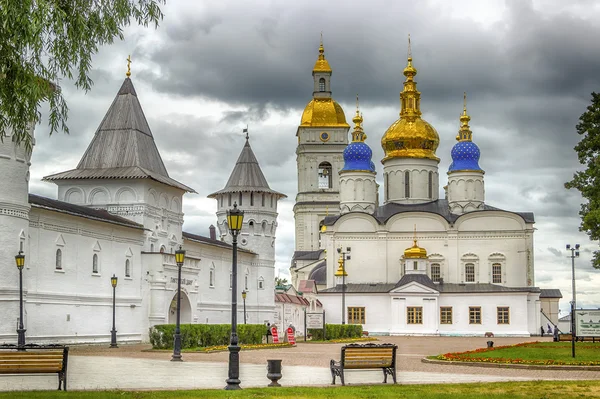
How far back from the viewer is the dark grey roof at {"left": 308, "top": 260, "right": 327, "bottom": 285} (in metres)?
81.2

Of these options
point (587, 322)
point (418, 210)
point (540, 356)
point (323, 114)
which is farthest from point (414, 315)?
point (323, 114)

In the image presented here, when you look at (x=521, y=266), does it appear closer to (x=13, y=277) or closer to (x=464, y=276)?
(x=464, y=276)

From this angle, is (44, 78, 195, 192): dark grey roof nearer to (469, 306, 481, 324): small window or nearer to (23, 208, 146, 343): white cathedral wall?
(23, 208, 146, 343): white cathedral wall

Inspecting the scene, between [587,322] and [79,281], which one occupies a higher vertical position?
[79,281]

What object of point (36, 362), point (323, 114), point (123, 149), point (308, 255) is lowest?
point (36, 362)

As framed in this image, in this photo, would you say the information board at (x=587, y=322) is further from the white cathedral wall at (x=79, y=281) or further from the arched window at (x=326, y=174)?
the arched window at (x=326, y=174)

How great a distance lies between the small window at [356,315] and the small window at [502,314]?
930 centimetres

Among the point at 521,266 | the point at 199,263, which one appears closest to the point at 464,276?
the point at 521,266

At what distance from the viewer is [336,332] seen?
47.3 meters

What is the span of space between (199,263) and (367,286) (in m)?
19.9

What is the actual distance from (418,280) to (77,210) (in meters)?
30.5

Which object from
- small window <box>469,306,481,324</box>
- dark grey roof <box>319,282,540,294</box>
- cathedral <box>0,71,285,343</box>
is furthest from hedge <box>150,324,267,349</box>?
small window <box>469,306,481,324</box>

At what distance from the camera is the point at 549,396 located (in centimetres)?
1491

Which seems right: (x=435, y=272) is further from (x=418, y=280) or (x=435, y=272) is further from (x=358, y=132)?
(x=358, y=132)
